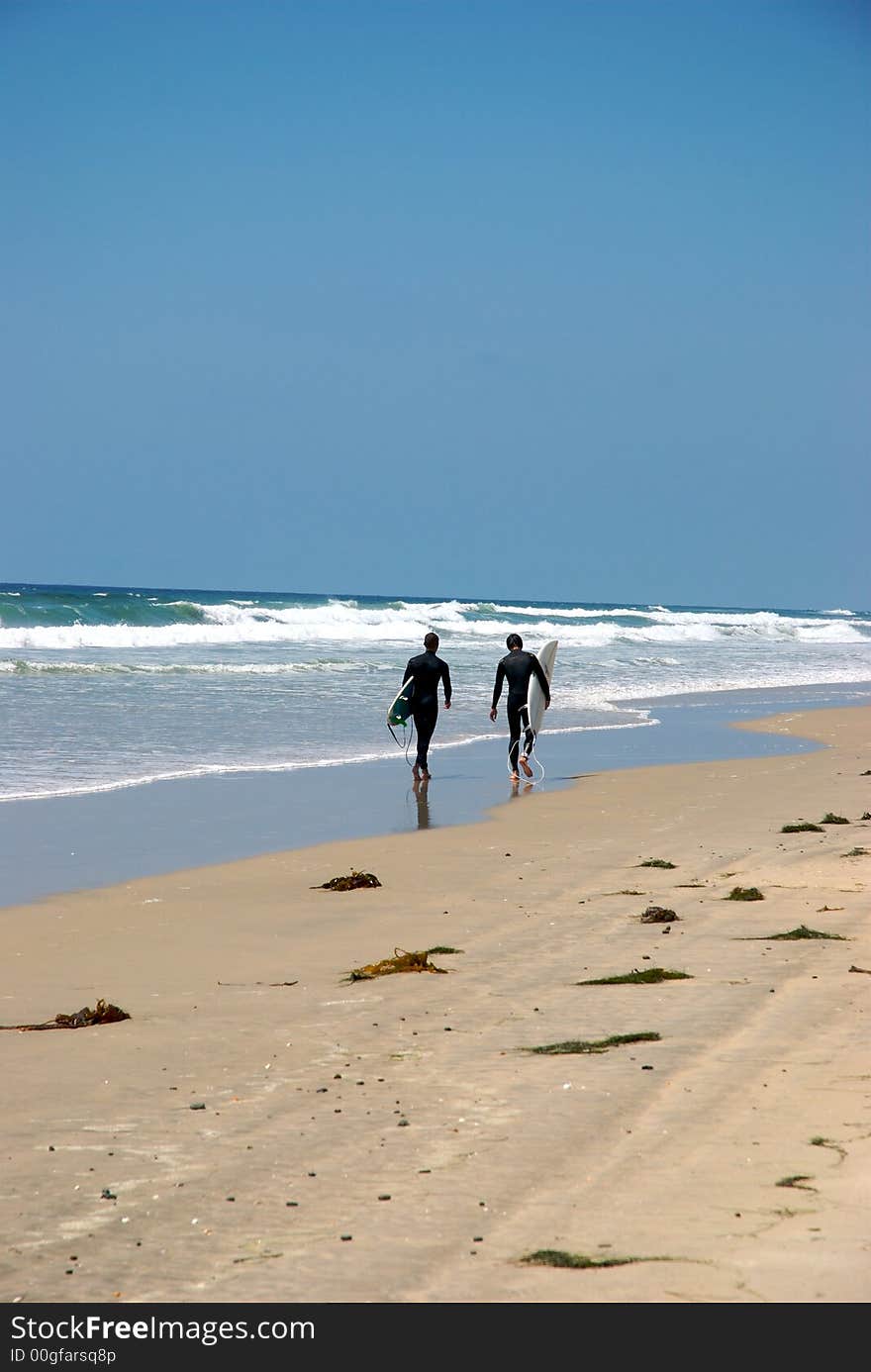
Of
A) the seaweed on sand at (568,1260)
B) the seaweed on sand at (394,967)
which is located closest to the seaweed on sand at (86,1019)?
the seaweed on sand at (394,967)

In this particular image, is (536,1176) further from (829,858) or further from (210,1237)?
(829,858)

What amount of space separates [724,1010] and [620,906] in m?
2.32

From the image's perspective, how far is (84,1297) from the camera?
3.09 metres

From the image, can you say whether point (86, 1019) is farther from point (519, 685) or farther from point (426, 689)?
point (519, 685)

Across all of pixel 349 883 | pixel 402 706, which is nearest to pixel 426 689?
pixel 402 706

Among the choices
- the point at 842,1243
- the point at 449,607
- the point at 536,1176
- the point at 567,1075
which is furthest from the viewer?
the point at 449,607

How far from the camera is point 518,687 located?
15.1 m

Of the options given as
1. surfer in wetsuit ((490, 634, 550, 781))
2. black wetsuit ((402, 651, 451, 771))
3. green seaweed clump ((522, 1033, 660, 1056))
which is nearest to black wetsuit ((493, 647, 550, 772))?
surfer in wetsuit ((490, 634, 550, 781))

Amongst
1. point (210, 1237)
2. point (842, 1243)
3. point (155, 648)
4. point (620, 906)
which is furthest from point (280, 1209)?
point (155, 648)

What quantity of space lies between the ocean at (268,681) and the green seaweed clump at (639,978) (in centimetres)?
722

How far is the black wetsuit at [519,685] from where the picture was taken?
48.5 ft

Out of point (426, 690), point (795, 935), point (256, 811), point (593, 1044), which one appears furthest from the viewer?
point (426, 690)

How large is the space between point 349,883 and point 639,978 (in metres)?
2.94

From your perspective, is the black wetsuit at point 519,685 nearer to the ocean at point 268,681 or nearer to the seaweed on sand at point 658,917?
the ocean at point 268,681
